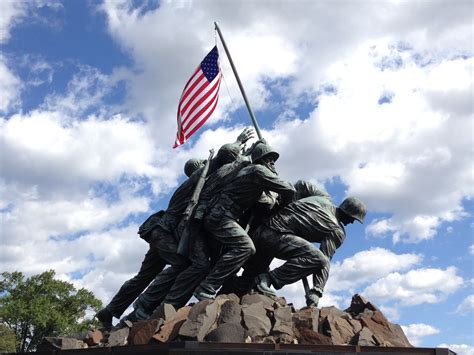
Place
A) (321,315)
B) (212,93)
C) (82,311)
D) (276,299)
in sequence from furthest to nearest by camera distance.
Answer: (82,311)
(212,93)
(276,299)
(321,315)

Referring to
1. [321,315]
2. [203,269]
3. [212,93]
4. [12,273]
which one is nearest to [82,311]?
[12,273]

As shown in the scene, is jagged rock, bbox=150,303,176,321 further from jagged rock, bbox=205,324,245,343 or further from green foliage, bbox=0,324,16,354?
green foliage, bbox=0,324,16,354

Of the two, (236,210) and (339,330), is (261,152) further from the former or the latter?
(339,330)

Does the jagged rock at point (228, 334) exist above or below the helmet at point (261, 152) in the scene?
below

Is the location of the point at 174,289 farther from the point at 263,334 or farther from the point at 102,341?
the point at 263,334

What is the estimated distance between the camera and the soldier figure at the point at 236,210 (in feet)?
32.7

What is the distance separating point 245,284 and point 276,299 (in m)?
1.10

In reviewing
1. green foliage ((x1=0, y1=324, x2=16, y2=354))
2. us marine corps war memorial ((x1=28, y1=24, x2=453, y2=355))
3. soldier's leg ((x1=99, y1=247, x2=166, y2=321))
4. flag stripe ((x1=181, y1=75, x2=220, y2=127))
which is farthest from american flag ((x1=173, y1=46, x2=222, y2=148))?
green foliage ((x1=0, y1=324, x2=16, y2=354))

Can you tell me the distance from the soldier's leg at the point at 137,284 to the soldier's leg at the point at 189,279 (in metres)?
1.20

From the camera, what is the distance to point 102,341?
9.38 meters

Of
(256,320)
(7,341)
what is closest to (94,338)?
(256,320)

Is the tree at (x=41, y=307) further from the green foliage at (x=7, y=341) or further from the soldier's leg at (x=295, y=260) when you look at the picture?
the soldier's leg at (x=295, y=260)

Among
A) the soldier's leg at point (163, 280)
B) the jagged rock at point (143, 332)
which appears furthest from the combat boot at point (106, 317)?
the jagged rock at point (143, 332)

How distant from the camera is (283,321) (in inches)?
337
